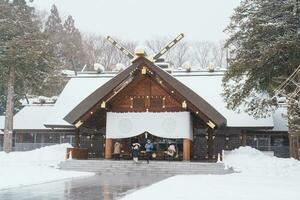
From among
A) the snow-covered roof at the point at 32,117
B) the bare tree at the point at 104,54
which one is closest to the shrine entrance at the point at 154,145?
the snow-covered roof at the point at 32,117

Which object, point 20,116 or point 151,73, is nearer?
point 151,73

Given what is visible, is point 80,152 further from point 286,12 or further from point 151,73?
point 286,12

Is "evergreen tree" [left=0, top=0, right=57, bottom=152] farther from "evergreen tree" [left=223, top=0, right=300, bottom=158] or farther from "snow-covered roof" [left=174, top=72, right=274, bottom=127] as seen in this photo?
→ "evergreen tree" [left=223, top=0, right=300, bottom=158]

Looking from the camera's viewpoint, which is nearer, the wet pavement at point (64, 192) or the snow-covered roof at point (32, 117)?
the wet pavement at point (64, 192)

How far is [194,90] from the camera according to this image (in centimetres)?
3069

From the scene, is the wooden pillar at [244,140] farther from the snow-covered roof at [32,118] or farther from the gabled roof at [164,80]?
the snow-covered roof at [32,118]

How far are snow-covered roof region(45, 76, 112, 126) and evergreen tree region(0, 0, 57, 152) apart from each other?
2.06 meters

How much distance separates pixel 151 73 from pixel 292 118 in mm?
8677

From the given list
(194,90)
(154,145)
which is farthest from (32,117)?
(194,90)

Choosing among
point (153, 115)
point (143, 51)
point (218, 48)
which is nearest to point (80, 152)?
point (153, 115)

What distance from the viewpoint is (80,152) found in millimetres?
24453

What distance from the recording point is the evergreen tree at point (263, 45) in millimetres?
19359

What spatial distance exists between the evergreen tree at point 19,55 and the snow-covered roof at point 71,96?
2.06 m

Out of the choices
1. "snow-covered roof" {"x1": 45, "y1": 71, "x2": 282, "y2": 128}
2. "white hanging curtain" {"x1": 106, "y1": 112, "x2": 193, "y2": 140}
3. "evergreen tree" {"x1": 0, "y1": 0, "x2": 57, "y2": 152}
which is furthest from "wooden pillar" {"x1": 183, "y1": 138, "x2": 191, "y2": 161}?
"evergreen tree" {"x1": 0, "y1": 0, "x2": 57, "y2": 152}
